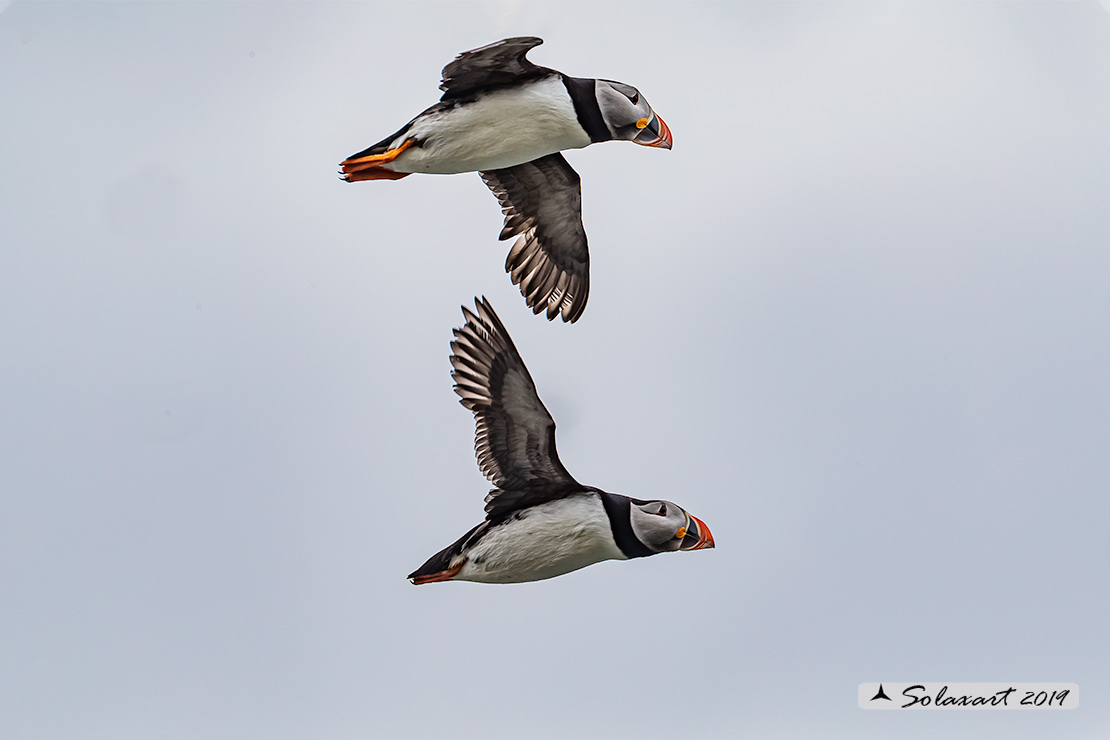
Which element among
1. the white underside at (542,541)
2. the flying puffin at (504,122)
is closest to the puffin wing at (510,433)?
the white underside at (542,541)

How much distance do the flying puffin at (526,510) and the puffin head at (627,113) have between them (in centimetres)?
173

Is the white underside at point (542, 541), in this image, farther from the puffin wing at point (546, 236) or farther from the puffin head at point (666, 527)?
the puffin wing at point (546, 236)

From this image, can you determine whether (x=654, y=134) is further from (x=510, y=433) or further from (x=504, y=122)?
(x=510, y=433)

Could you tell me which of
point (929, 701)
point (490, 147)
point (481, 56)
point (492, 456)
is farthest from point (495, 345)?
point (929, 701)

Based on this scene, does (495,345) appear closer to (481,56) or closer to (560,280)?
(560,280)

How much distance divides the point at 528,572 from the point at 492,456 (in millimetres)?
879

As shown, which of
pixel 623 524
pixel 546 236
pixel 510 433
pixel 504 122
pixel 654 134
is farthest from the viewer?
pixel 546 236

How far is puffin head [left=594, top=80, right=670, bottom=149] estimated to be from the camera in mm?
10508

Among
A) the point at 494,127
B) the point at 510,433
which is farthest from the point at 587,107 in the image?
the point at 510,433

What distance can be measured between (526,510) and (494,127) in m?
2.74

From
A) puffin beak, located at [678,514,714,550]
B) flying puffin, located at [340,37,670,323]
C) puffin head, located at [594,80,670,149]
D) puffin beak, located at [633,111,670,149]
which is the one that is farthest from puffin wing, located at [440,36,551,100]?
puffin beak, located at [678,514,714,550]

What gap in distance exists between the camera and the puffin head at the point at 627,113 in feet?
34.5

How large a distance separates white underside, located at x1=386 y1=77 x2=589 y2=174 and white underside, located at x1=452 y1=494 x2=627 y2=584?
8.45 ft

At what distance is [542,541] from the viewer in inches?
421
